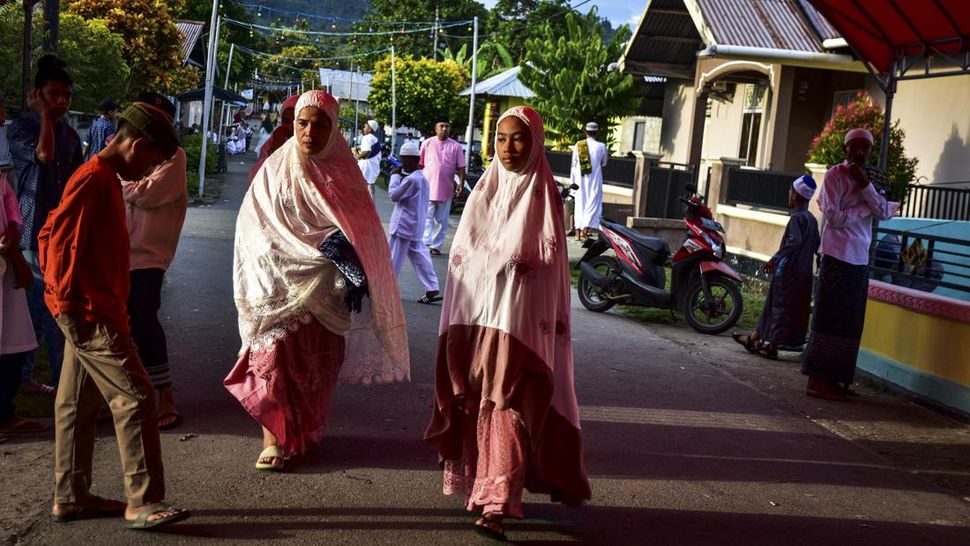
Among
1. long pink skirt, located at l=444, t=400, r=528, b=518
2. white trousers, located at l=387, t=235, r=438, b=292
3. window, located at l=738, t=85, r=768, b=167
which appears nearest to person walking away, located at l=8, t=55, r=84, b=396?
long pink skirt, located at l=444, t=400, r=528, b=518

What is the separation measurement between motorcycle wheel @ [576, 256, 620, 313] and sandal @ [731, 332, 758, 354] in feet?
5.57

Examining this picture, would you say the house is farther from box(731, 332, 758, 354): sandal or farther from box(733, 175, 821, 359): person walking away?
box(733, 175, 821, 359): person walking away

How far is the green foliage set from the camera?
44.7 ft

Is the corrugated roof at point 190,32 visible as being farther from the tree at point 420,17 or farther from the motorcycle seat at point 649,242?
the motorcycle seat at point 649,242

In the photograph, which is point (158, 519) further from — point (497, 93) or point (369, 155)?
point (497, 93)

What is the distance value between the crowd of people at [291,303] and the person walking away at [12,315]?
0.4 inches

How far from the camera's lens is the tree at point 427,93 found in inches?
1818

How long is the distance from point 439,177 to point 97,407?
1077 cm

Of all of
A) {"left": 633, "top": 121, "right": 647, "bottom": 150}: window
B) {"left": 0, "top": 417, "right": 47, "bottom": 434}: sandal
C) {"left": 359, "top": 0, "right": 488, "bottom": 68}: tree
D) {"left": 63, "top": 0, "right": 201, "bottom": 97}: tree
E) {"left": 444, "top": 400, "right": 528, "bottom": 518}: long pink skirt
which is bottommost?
{"left": 0, "top": 417, "right": 47, "bottom": 434}: sandal

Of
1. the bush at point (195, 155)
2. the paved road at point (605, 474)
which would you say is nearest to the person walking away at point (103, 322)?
the paved road at point (605, 474)

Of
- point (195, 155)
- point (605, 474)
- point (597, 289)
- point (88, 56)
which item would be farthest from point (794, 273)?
point (195, 155)

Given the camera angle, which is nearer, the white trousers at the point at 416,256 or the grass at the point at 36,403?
the grass at the point at 36,403

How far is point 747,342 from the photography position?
9.94m

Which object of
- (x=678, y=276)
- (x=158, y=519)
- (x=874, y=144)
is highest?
(x=874, y=144)
